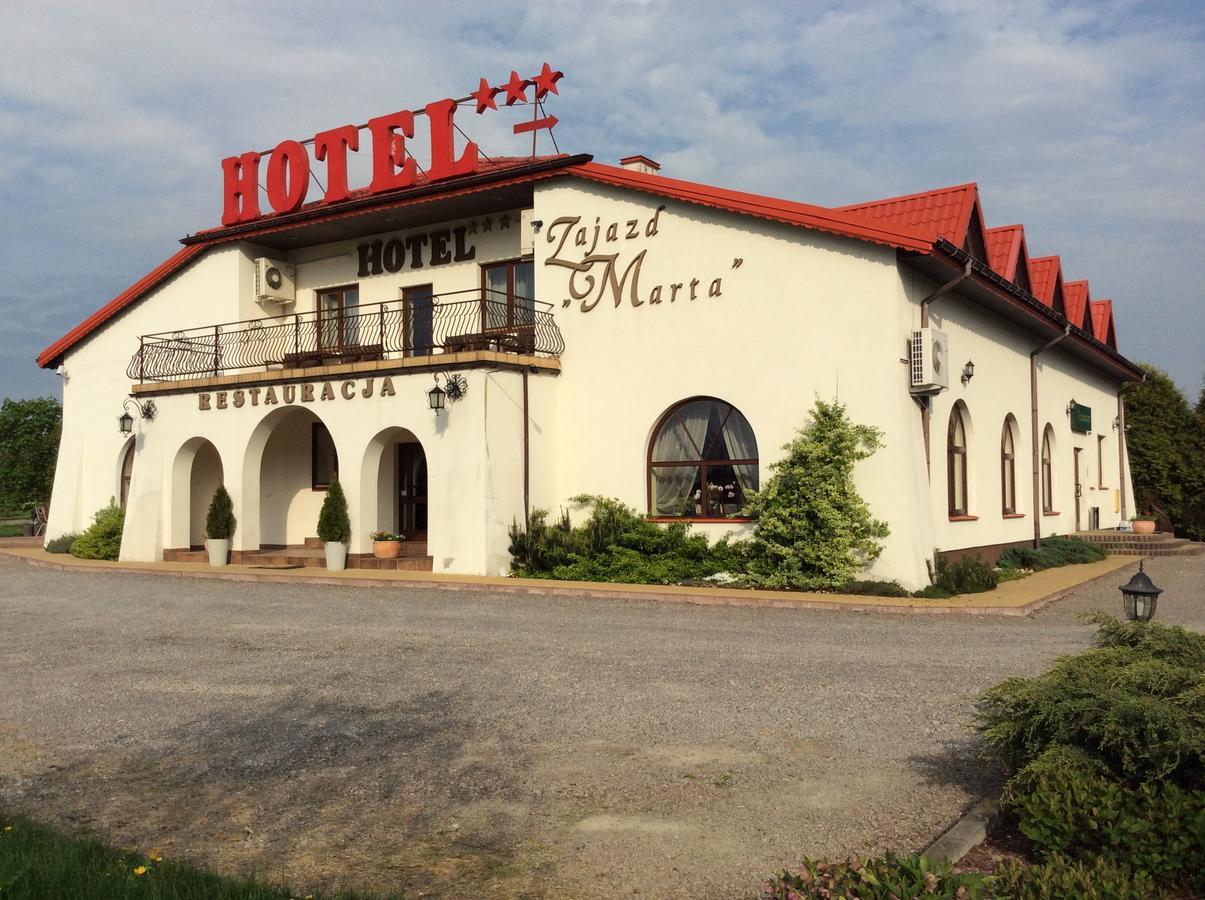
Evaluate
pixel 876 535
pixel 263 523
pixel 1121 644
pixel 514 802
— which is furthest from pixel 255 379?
pixel 1121 644

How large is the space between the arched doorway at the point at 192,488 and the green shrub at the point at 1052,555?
16130mm

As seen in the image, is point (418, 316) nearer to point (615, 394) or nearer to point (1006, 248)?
point (615, 394)

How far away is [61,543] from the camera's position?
2600cm

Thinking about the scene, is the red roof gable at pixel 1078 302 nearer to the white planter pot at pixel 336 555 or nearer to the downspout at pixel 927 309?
the downspout at pixel 927 309

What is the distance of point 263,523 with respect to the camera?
22781 millimetres

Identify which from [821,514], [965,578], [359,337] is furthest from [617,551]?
[359,337]

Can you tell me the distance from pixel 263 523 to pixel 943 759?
1899 cm

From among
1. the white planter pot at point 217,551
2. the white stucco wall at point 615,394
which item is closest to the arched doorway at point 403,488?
the white stucco wall at point 615,394

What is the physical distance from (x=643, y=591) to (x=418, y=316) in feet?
30.3

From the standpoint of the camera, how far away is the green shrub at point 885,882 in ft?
12.3

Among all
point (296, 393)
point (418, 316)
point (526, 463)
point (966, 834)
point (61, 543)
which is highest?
point (418, 316)

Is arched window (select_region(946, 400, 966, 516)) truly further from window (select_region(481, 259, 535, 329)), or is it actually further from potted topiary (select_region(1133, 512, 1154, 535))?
potted topiary (select_region(1133, 512, 1154, 535))

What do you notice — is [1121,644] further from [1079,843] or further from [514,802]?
[514,802]

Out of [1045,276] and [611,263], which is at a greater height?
[1045,276]
